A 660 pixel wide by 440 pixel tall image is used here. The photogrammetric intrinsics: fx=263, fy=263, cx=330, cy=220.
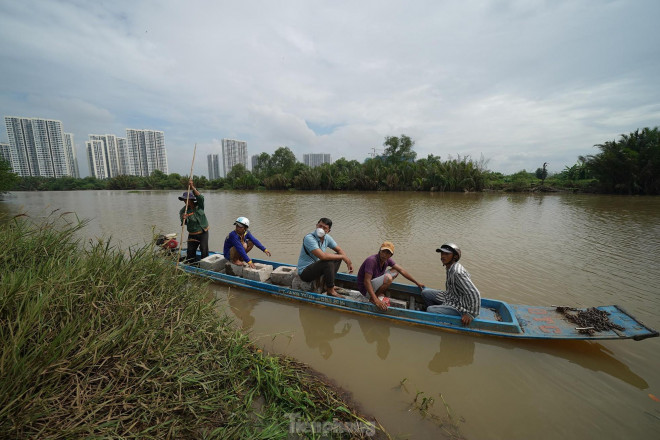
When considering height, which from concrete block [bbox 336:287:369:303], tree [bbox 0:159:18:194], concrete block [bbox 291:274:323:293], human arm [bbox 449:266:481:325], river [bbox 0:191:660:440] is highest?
tree [bbox 0:159:18:194]

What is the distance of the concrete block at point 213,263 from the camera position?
19.9ft

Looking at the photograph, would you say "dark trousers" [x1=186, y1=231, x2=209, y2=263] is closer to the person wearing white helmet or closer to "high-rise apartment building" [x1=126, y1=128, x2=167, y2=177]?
the person wearing white helmet

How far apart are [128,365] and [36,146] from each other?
109 m

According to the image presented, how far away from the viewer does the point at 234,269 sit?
19.3 feet

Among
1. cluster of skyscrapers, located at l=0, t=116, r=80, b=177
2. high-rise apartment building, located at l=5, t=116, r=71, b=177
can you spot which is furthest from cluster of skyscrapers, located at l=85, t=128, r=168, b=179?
high-rise apartment building, located at l=5, t=116, r=71, b=177

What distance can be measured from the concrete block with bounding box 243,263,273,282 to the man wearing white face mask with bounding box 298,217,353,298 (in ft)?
3.34

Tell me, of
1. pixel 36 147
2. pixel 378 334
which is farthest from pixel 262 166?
pixel 36 147

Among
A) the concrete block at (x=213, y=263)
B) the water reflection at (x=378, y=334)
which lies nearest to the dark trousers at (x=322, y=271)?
the water reflection at (x=378, y=334)

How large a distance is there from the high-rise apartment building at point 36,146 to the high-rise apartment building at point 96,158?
11812 millimetres

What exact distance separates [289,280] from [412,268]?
3.66 metres

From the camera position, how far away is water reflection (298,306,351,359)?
4.05 m

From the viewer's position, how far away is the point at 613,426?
2.73 meters

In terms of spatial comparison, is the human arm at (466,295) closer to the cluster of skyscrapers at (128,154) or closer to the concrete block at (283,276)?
the concrete block at (283,276)

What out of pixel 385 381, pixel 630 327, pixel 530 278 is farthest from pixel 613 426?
pixel 530 278
